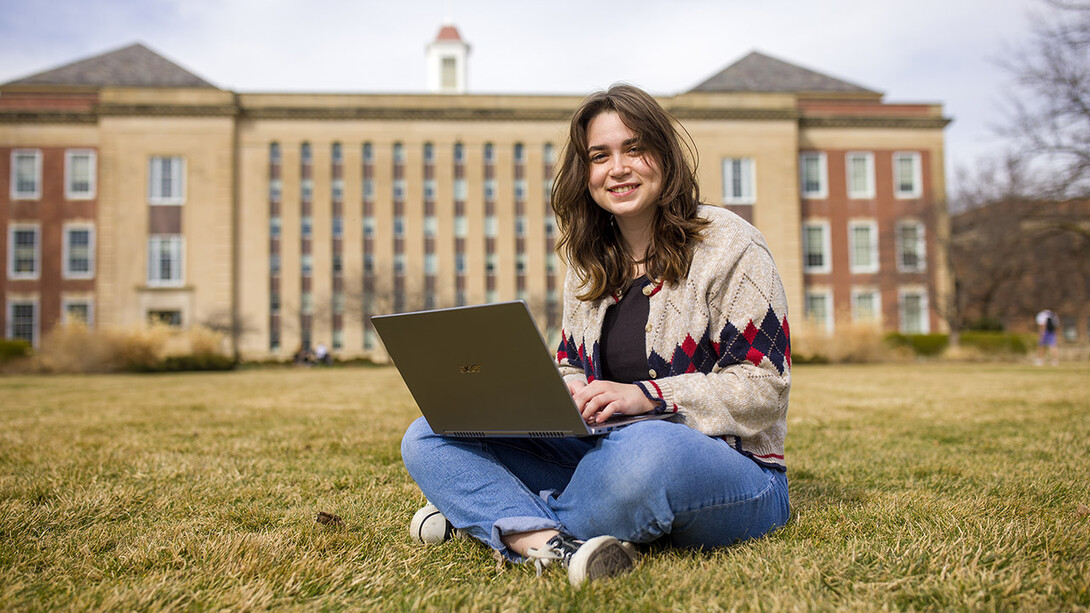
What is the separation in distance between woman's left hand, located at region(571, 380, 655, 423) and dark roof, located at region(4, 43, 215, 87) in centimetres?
3654

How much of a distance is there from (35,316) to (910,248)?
38.3 m

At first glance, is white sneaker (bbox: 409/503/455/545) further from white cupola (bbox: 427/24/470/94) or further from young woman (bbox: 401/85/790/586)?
white cupola (bbox: 427/24/470/94)

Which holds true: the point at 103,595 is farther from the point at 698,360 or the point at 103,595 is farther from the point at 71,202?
the point at 71,202

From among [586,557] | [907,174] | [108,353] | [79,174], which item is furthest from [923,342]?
[79,174]

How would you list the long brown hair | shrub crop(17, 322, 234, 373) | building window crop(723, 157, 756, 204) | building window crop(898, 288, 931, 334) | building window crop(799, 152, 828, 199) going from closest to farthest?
the long brown hair < shrub crop(17, 322, 234, 373) < building window crop(898, 288, 931, 334) < building window crop(723, 157, 756, 204) < building window crop(799, 152, 828, 199)

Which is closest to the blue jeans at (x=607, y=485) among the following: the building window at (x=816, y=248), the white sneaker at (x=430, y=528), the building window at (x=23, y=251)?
the white sneaker at (x=430, y=528)

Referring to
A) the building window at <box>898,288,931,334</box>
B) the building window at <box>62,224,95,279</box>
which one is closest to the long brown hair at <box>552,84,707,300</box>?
the building window at <box>898,288,931,334</box>

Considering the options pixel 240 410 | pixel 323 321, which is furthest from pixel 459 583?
pixel 323 321

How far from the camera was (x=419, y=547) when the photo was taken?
7.63ft

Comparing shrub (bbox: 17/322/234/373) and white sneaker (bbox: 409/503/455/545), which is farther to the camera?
shrub (bbox: 17/322/234/373)

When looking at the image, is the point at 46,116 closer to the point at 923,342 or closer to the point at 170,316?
the point at 170,316

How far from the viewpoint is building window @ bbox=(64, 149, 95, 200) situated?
32.8 meters

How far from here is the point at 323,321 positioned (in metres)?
33.9

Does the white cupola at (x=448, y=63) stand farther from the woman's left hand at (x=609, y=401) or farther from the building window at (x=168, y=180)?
the woman's left hand at (x=609, y=401)
